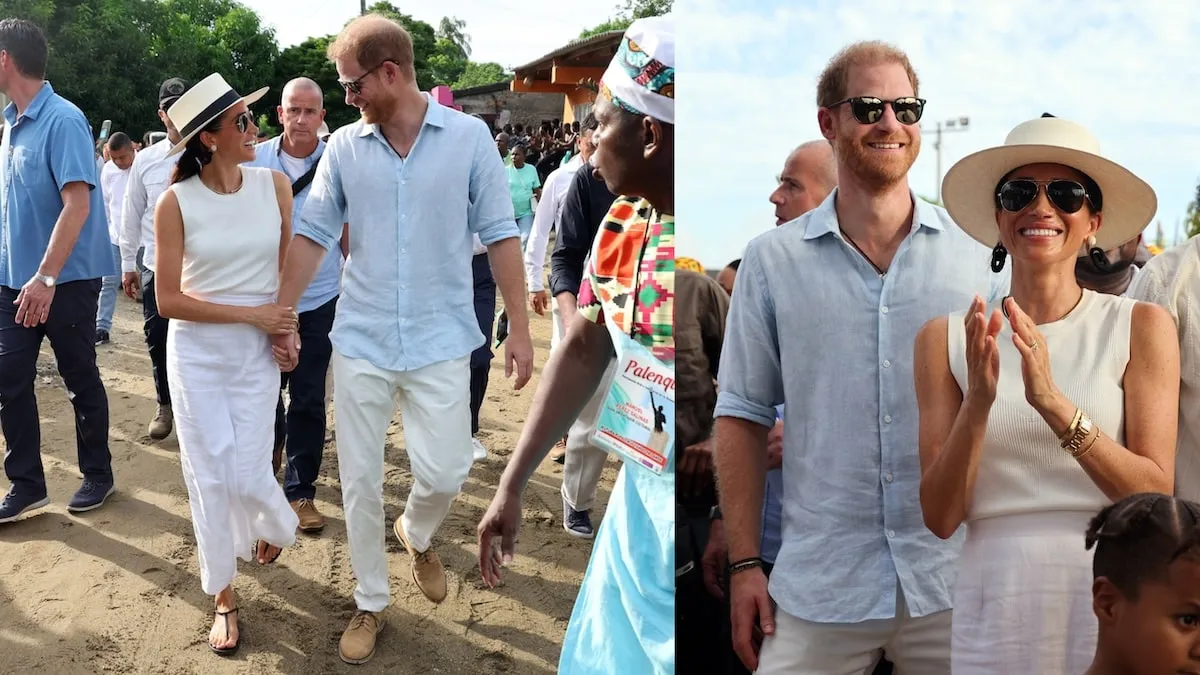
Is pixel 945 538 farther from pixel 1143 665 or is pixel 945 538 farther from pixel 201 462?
pixel 201 462

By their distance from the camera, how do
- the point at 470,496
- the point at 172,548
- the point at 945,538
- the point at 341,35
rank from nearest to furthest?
the point at 945,538
the point at 341,35
the point at 172,548
the point at 470,496

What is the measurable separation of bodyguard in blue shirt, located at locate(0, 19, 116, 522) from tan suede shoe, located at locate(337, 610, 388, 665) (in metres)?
1.82

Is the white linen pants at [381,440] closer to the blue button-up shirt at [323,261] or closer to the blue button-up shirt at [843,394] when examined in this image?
the blue button-up shirt at [323,261]

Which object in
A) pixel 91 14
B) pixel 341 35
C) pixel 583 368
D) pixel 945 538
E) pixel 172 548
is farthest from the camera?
pixel 91 14

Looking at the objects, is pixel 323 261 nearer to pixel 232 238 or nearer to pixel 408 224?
pixel 232 238

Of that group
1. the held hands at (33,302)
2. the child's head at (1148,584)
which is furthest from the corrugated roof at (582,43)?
the held hands at (33,302)

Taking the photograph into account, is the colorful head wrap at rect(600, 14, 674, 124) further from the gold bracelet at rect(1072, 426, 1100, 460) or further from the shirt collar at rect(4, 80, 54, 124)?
the shirt collar at rect(4, 80, 54, 124)

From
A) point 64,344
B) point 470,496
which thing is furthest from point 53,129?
point 470,496

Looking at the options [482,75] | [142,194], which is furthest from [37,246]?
[482,75]

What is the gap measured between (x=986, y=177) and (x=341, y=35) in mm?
2269

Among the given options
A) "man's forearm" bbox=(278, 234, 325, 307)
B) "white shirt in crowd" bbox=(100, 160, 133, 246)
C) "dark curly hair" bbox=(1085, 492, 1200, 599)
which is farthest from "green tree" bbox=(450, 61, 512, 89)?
"white shirt in crowd" bbox=(100, 160, 133, 246)

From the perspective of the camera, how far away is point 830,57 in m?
1.34

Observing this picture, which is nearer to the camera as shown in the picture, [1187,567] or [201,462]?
[1187,567]

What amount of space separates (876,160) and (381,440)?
220 centimetres
